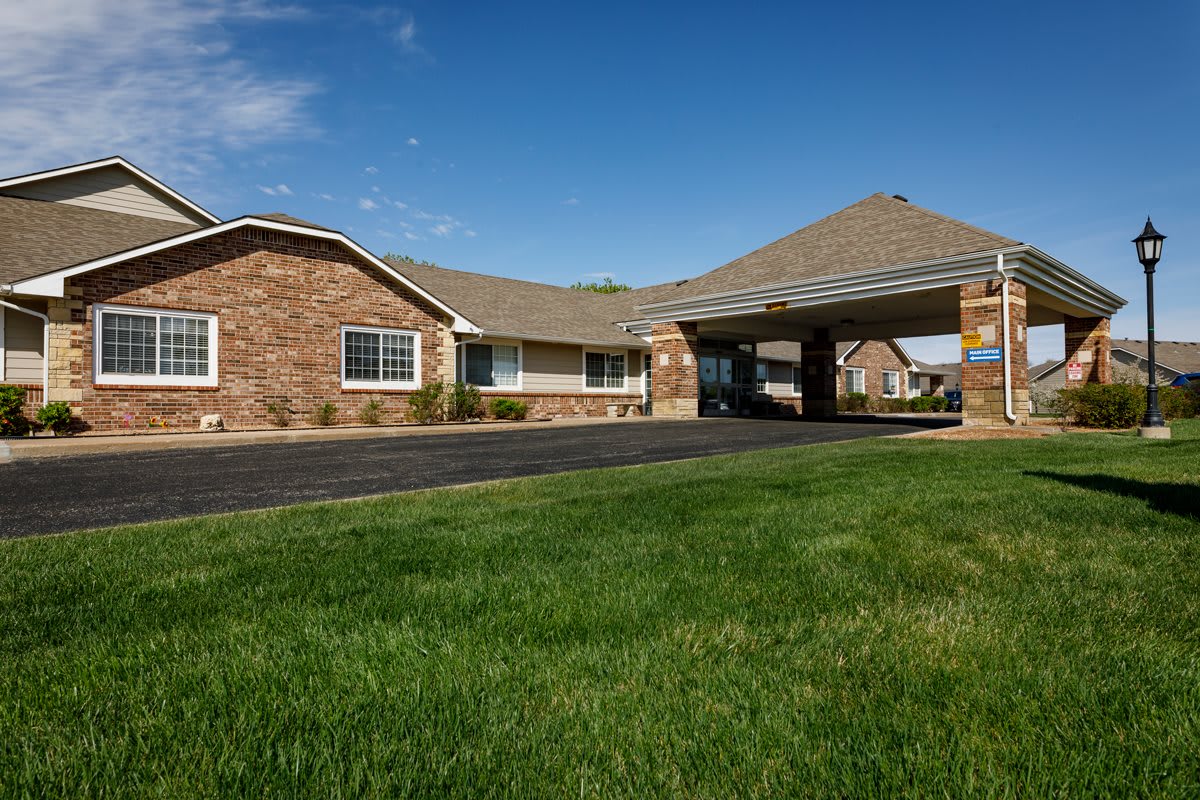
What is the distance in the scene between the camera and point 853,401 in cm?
3656

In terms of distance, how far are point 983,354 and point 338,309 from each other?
16063 millimetres

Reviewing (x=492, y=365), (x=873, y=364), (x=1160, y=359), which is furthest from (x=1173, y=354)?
(x=492, y=365)

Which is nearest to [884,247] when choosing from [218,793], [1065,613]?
[1065,613]

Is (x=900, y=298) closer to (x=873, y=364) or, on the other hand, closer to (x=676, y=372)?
(x=676, y=372)

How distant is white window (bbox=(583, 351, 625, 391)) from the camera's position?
80.4 feet

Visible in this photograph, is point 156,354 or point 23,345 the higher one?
point 23,345


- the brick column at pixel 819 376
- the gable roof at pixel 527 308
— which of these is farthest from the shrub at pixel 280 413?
the brick column at pixel 819 376

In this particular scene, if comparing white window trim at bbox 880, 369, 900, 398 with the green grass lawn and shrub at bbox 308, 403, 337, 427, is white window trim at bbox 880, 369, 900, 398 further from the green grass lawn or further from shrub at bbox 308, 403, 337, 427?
the green grass lawn

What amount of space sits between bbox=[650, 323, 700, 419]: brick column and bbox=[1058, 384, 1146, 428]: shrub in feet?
33.3

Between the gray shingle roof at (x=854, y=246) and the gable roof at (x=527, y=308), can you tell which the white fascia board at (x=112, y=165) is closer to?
the gable roof at (x=527, y=308)

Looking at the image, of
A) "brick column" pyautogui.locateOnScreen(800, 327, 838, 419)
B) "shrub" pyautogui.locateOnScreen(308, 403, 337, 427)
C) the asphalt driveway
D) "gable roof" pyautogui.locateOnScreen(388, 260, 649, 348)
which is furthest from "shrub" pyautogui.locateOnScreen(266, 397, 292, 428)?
"brick column" pyautogui.locateOnScreen(800, 327, 838, 419)

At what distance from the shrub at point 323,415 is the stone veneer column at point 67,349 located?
15.5 ft

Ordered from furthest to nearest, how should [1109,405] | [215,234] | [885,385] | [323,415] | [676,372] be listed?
1. [885,385]
2. [676,372]
3. [323,415]
4. [215,234]
5. [1109,405]

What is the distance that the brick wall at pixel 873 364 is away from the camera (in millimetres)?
38375
